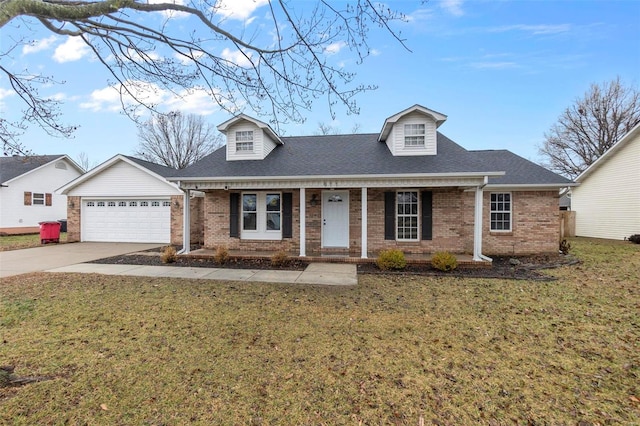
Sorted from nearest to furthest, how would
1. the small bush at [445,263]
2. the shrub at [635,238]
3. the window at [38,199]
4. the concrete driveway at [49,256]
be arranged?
the small bush at [445,263]
the concrete driveway at [49,256]
the shrub at [635,238]
the window at [38,199]

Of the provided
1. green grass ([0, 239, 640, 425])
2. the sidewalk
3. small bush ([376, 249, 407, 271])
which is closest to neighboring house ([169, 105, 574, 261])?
small bush ([376, 249, 407, 271])

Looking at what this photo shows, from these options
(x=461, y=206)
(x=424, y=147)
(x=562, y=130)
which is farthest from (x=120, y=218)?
(x=562, y=130)

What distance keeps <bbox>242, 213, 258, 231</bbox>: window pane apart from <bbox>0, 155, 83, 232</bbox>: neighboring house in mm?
15035

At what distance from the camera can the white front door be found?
36.3ft

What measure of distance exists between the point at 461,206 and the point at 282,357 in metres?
9.07

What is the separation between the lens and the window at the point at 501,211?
11.4 meters

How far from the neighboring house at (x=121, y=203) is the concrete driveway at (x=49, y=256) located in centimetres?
105

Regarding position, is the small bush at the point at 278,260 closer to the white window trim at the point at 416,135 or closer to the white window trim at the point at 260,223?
the white window trim at the point at 260,223

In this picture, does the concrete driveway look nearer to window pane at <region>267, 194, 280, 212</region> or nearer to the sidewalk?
the sidewalk

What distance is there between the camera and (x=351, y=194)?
11.0m

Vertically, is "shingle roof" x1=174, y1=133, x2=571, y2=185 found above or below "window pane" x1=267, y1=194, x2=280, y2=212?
above

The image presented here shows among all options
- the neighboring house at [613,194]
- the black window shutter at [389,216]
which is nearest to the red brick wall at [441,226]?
the black window shutter at [389,216]

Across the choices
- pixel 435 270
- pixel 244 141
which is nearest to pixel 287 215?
pixel 244 141

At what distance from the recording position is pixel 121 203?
50.2 ft
